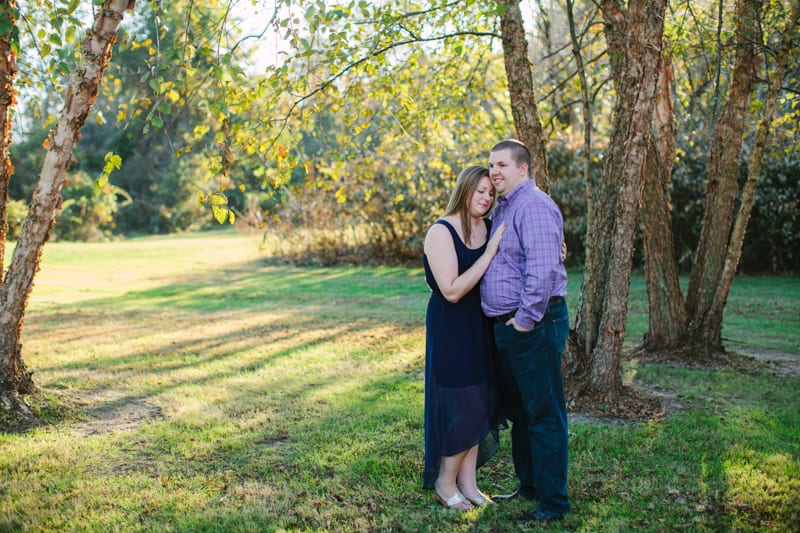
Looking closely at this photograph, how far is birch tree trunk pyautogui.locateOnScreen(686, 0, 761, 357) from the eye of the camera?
7656mm

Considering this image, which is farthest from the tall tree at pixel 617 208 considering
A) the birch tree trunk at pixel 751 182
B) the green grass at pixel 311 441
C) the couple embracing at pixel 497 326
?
the couple embracing at pixel 497 326

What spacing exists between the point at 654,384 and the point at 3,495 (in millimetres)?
5826

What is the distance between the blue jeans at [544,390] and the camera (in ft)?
12.3

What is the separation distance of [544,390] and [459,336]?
0.57 meters

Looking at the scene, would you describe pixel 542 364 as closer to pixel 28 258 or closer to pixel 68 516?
pixel 68 516

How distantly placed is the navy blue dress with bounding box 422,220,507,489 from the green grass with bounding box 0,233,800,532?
1.61 feet

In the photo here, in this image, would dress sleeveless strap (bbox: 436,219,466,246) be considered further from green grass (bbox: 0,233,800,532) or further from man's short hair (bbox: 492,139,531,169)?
green grass (bbox: 0,233,800,532)

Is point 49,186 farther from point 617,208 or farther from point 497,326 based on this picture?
point 617,208

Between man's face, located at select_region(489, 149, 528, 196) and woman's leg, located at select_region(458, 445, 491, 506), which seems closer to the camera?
man's face, located at select_region(489, 149, 528, 196)

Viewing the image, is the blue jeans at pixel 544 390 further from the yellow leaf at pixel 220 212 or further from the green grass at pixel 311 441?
the yellow leaf at pixel 220 212

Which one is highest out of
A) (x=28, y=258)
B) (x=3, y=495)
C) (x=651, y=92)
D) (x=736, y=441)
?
(x=651, y=92)

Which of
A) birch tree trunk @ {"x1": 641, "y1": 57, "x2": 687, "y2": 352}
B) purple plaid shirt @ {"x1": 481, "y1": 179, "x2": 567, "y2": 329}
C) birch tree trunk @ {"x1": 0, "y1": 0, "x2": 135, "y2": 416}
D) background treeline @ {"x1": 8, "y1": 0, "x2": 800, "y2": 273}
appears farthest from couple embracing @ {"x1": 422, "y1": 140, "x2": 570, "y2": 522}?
birch tree trunk @ {"x1": 641, "y1": 57, "x2": 687, "y2": 352}

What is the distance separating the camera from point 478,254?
3.93 m

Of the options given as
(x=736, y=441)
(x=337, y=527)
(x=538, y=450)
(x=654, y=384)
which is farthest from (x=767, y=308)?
(x=337, y=527)
